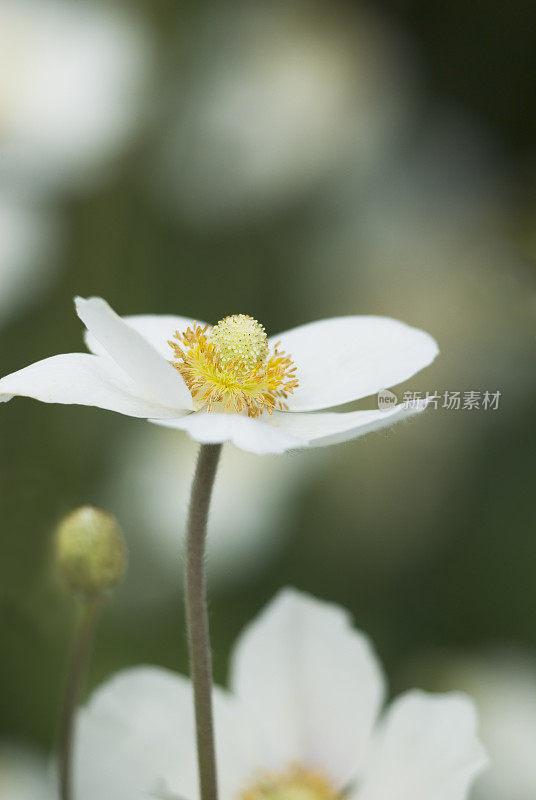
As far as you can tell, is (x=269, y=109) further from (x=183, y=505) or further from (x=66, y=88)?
(x=183, y=505)

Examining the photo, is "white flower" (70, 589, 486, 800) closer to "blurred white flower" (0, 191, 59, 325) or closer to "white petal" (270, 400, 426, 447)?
"white petal" (270, 400, 426, 447)

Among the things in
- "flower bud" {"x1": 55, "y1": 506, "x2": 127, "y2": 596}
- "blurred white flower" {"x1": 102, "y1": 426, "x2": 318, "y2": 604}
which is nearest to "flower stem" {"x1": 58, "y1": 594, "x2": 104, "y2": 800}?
"flower bud" {"x1": 55, "y1": 506, "x2": 127, "y2": 596}

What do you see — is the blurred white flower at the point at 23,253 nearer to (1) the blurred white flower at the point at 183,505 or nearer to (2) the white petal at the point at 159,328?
(1) the blurred white flower at the point at 183,505

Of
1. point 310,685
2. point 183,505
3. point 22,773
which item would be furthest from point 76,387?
point 183,505

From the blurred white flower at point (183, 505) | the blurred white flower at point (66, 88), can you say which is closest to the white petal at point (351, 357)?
the blurred white flower at point (183, 505)

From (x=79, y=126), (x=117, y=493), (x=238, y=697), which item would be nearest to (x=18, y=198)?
(x=79, y=126)

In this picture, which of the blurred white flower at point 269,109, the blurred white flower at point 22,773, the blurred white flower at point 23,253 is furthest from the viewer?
the blurred white flower at point 269,109
